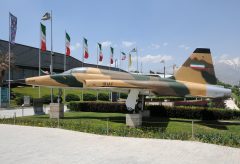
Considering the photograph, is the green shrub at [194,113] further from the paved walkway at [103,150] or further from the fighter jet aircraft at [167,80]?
the paved walkway at [103,150]

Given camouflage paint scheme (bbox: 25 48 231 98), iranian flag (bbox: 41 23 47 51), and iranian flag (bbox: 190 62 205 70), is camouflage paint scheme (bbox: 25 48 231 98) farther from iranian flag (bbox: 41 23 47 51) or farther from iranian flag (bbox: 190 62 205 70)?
iranian flag (bbox: 41 23 47 51)

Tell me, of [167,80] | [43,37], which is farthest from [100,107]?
[43,37]

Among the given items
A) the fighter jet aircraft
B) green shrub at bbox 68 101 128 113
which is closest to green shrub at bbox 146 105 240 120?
the fighter jet aircraft

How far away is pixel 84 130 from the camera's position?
53.1ft

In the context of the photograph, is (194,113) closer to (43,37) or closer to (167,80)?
(167,80)

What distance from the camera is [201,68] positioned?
22375 millimetres

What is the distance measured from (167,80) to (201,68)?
8.95 feet

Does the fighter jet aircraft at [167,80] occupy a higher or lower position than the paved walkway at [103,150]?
higher

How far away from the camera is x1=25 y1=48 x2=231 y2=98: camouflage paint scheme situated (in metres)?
21.3

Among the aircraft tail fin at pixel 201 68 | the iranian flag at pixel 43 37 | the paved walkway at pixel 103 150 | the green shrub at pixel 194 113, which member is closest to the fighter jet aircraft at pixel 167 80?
the aircraft tail fin at pixel 201 68

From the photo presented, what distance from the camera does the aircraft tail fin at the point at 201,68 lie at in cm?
2227

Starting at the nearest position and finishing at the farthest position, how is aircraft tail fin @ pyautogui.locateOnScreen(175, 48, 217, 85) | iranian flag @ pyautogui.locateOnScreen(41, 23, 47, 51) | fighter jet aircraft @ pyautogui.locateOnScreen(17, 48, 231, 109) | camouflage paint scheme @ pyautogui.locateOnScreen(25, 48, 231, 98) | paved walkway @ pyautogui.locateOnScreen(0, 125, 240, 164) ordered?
paved walkway @ pyautogui.locateOnScreen(0, 125, 240, 164) → fighter jet aircraft @ pyautogui.locateOnScreen(17, 48, 231, 109) → camouflage paint scheme @ pyautogui.locateOnScreen(25, 48, 231, 98) → aircraft tail fin @ pyautogui.locateOnScreen(175, 48, 217, 85) → iranian flag @ pyautogui.locateOnScreen(41, 23, 47, 51)

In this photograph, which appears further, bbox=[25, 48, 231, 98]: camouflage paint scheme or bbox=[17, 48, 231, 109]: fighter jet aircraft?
bbox=[25, 48, 231, 98]: camouflage paint scheme

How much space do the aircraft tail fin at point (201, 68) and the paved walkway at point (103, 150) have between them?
10.3 m
